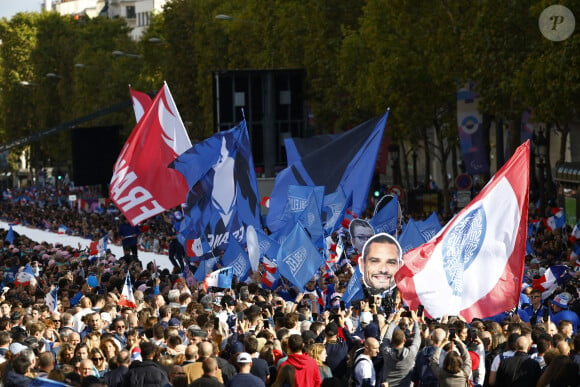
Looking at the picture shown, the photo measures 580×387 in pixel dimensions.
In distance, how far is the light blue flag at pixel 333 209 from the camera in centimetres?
2795

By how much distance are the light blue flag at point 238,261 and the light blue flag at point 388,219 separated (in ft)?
11.7

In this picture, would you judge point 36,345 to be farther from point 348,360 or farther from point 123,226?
point 123,226

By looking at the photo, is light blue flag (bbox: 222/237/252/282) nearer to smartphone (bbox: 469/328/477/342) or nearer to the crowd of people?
the crowd of people

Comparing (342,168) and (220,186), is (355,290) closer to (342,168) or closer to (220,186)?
(220,186)

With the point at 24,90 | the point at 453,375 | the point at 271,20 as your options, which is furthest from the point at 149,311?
the point at 24,90

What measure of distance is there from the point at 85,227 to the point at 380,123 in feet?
105

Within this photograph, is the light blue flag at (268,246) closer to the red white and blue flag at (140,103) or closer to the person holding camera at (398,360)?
the person holding camera at (398,360)

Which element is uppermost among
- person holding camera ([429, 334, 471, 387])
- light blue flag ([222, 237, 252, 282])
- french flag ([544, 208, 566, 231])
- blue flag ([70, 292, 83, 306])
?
person holding camera ([429, 334, 471, 387])

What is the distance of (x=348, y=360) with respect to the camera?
16.1 m

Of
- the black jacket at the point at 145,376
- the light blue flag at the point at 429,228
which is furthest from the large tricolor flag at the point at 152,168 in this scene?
the black jacket at the point at 145,376

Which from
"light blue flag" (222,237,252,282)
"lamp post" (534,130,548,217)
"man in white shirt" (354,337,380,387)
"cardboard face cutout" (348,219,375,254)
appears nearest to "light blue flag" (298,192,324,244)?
"cardboard face cutout" (348,219,375,254)

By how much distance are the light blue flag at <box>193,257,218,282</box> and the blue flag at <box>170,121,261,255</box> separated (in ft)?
1.82

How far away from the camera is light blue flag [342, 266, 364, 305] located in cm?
2091

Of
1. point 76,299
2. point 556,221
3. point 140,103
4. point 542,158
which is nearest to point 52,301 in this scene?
point 76,299
